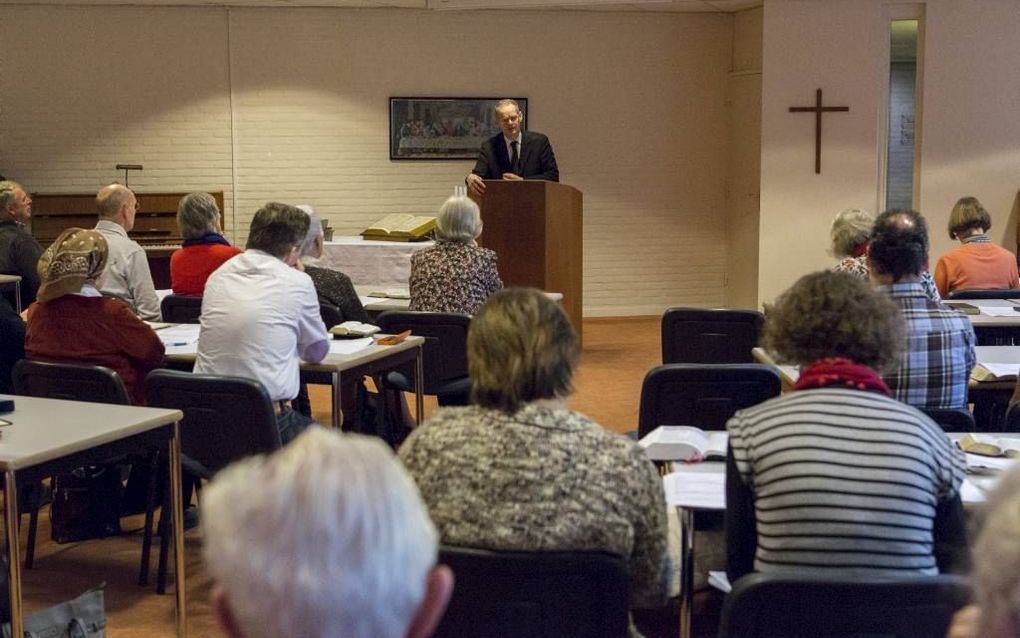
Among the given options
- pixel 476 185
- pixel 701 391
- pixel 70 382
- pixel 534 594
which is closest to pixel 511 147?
pixel 476 185

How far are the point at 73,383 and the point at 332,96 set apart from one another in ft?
23.5

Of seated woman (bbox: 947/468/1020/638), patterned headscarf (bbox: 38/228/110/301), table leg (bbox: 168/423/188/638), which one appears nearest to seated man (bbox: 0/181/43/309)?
patterned headscarf (bbox: 38/228/110/301)

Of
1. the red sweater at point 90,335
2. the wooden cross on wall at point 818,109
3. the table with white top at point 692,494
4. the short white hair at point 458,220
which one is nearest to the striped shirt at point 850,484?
the table with white top at point 692,494

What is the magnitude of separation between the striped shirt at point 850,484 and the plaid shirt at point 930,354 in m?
1.31

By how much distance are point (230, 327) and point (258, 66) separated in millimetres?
7097

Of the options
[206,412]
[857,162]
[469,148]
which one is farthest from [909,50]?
[206,412]

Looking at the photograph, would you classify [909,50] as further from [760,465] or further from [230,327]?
[760,465]

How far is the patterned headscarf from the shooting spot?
14.2 feet

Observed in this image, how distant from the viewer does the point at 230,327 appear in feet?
14.1

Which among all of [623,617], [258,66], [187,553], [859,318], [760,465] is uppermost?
[258,66]

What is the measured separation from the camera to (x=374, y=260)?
869cm

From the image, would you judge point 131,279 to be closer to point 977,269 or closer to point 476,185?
point 476,185

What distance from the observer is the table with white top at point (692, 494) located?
278 cm

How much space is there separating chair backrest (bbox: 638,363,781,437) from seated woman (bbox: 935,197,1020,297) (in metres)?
3.26
